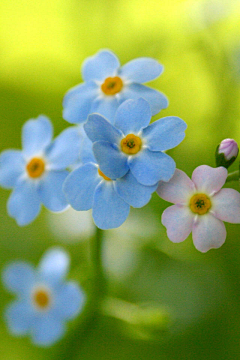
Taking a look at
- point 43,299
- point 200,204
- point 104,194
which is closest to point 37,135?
point 104,194

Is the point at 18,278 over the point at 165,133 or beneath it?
beneath

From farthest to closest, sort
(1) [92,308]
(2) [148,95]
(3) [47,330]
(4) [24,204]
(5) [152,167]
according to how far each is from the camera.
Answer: (3) [47,330], (1) [92,308], (4) [24,204], (2) [148,95], (5) [152,167]

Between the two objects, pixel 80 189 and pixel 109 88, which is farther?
pixel 109 88

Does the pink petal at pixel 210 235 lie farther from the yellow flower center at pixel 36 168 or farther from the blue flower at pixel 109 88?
the yellow flower center at pixel 36 168

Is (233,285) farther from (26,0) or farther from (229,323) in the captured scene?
(26,0)

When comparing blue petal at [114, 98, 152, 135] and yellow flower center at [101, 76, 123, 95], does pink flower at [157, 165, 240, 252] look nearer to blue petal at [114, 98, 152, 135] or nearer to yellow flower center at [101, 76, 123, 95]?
blue petal at [114, 98, 152, 135]

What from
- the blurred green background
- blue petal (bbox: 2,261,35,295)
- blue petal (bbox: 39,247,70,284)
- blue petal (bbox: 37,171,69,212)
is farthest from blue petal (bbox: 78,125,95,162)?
blue petal (bbox: 2,261,35,295)

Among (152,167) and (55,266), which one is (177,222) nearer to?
(152,167)
